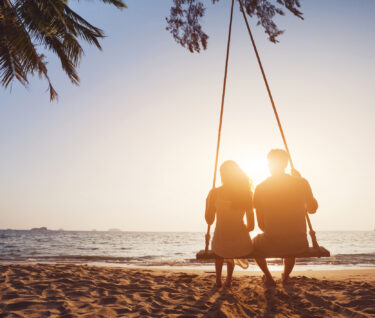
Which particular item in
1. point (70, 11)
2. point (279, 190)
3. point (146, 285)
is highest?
point (70, 11)

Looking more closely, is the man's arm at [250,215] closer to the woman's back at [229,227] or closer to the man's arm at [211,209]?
the woman's back at [229,227]

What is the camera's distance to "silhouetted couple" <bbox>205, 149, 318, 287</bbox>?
133 inches

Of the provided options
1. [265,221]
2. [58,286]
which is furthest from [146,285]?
[265,221]

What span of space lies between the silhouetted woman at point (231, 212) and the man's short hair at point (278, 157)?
15.9 inches

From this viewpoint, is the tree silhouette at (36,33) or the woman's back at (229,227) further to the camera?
the tree silhouette at (36,33)

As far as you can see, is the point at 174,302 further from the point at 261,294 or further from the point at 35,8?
the point at 35,8

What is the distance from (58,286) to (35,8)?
5.74 meters

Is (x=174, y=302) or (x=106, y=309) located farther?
(x=174, y=302)

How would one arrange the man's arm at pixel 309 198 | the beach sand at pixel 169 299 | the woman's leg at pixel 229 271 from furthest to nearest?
the woman's leg at pixel 229 271 → the man's arm at pixel 309 198 → the beach sand at pixel 169 299

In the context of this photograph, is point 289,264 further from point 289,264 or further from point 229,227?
point 229,227

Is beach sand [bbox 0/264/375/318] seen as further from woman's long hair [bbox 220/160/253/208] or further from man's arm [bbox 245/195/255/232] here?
woman's long hair [bbox 220/160/253/208]

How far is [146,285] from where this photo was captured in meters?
4.36

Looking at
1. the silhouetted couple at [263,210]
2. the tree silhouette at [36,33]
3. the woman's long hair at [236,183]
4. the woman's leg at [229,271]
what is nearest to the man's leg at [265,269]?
the silhouetted couple at [263,210]

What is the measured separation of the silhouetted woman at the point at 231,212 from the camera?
3.54 metres
